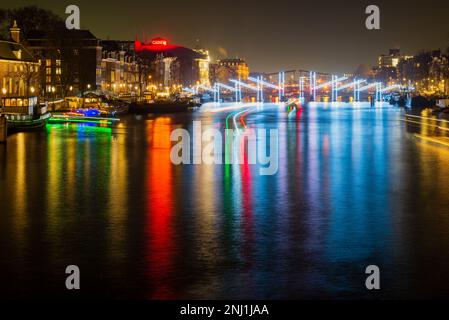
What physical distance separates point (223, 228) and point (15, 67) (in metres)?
91.1

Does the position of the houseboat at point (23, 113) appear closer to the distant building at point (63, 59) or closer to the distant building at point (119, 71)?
the distant building at point (63, 59)

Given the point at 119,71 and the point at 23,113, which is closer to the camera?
the point at 23,113

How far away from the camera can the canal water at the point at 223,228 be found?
12.2 meters

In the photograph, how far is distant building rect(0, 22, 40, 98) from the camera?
9881 cm

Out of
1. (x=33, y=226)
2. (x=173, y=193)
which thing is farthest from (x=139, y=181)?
(x=33, y=226)

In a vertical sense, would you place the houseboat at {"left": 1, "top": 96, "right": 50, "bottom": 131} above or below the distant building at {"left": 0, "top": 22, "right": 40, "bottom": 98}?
below

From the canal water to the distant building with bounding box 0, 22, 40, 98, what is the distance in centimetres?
6964

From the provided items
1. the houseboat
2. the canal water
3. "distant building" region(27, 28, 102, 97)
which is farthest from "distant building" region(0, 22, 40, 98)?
the canal water

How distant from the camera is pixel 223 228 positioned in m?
16.9

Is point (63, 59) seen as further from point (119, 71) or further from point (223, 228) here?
point (223, 228)

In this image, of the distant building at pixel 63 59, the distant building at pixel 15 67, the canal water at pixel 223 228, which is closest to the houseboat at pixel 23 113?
the canal water at pixel 223 228

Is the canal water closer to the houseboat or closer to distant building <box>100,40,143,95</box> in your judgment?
the houseboat

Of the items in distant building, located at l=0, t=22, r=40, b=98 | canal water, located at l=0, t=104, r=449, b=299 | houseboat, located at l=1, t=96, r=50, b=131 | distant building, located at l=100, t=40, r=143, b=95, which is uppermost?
distant building, located at l=100, t=40, r=143, b=95

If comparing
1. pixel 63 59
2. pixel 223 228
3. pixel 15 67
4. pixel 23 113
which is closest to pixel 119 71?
pixel 63 59
